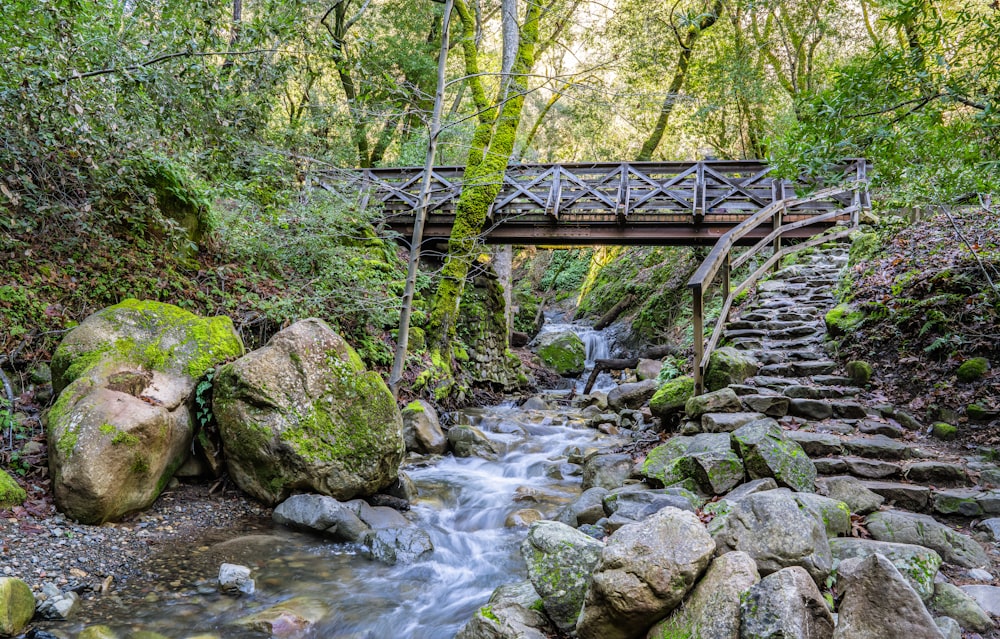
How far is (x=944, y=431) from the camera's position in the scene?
438cm

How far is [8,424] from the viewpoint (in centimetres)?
416

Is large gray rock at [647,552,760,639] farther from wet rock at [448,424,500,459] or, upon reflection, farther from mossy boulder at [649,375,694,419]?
wet rock at [448,424,500,459]

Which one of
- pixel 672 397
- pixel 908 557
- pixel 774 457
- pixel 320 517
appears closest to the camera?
pixel 908 557

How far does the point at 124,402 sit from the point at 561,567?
3.58 meters

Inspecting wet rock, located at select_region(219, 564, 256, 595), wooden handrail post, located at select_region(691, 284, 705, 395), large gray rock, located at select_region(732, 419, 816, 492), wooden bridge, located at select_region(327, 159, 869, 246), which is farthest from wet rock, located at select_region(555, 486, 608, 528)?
wooden bridge, located at select_region(327, 159, 869, 246)

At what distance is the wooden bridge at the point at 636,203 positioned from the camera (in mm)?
10367

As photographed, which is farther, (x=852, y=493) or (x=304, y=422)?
(x=304, y=422)

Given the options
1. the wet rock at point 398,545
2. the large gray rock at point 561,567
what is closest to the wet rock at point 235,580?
the wet rock at point 398,545

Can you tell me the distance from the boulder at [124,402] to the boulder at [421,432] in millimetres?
2512

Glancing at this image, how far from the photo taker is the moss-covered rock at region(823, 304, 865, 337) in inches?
244

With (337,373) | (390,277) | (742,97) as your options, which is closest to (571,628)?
(337,373)

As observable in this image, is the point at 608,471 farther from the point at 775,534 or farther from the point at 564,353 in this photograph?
the point at 564,353

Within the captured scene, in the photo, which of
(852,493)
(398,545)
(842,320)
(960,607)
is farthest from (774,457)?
(842,320)

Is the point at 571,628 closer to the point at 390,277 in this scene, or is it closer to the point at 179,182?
the point at 179,182
